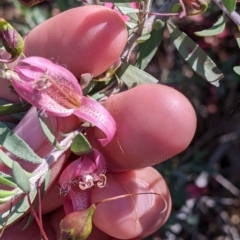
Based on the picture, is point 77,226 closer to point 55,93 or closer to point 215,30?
point 55,93

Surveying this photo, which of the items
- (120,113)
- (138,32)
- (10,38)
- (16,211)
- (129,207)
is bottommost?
(129,207)

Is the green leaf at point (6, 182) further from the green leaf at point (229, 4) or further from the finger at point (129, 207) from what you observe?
the green leaf at point (229, 4)

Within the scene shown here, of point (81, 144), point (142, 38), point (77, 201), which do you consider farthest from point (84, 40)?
point (77, 201)

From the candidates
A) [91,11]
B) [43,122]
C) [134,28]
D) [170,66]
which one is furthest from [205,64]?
[170,66]

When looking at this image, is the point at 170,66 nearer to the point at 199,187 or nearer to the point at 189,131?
the point at 199,187

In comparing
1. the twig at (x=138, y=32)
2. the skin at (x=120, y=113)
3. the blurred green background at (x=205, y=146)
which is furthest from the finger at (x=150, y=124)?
the blurred green background at (x=205, y=146)

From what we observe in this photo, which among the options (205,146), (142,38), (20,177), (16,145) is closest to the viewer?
(20,177)

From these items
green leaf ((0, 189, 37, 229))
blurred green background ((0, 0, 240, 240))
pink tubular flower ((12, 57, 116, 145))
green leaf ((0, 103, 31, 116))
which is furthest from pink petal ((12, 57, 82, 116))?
blurred green background ((0, 0, 240, 240))
